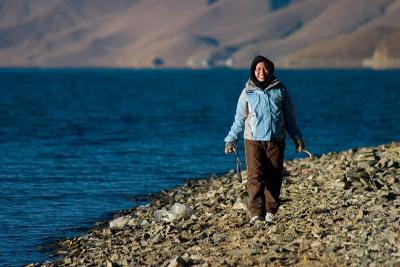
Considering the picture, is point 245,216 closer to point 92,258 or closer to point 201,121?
point 92,258

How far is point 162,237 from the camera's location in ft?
41.7

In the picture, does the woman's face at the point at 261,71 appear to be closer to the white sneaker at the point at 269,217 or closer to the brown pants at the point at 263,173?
the brown pants at the point at 263,173

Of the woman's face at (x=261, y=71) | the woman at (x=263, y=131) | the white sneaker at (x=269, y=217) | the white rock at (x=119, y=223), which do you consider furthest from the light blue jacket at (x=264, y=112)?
the white rock at (x=119, y=223)

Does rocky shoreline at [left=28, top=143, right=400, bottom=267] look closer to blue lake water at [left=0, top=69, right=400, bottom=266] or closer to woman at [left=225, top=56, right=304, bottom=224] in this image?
woman at [left=225, top=56, right=304, bottom=224]

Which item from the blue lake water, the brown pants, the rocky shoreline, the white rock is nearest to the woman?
the brown pants

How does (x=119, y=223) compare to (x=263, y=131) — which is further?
(x=119, y=223)

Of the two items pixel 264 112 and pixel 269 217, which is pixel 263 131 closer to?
pixel 264 112

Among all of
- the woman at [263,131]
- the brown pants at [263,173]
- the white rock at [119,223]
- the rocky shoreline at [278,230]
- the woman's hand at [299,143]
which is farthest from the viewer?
the white rock at [119,223]

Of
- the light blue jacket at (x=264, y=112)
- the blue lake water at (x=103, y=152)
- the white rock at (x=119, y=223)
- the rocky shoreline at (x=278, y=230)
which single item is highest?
the light blue jacket at (x=264, y=112)

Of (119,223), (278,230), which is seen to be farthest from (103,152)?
(278,230)

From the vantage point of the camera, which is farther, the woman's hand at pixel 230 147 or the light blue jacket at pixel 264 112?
the woman's hand at pixel 230 147

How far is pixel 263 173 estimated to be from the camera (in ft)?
40.2

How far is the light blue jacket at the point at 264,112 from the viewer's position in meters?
11.9

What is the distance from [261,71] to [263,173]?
136 centimetres
